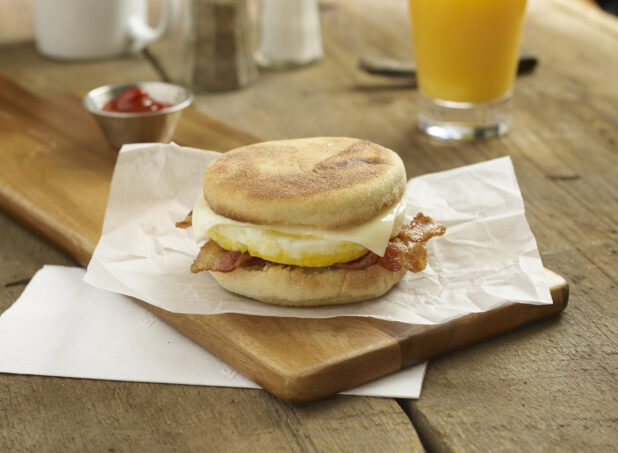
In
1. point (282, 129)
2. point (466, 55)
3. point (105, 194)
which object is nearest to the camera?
point (105, 194)

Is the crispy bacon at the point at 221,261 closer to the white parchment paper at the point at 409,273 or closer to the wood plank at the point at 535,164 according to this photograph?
the white parchment paper at the point at 409,273

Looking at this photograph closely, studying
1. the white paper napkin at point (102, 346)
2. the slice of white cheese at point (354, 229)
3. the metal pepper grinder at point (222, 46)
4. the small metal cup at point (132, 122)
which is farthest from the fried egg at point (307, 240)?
the metal pepper grinder at point (222, 46)

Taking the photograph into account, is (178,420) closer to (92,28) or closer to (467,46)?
(467,46)

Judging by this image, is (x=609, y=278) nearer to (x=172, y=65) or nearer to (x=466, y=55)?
(x=466, y=55)

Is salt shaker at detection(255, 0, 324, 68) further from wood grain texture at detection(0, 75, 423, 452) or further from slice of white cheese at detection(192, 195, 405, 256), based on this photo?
wood grain texture at detection(0, 75, 423, 452)

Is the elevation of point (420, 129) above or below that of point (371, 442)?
below

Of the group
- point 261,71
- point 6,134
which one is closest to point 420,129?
point 261,71

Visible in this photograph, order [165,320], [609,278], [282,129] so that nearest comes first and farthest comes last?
1. [165,320]
2. [609,278]
3. [282,129]
